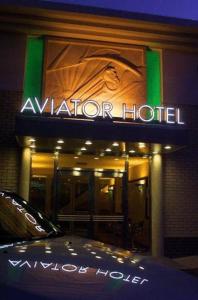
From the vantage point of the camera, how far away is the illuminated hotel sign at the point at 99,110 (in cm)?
1144

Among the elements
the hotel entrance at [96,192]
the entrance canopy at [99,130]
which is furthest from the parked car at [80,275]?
the hotel entrance at [96,192]

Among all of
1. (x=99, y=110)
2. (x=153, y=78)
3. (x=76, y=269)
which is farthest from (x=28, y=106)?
(x=76, y=269)

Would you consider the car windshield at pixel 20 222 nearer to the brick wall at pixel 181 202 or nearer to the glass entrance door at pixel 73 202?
the glass entrance door at pixel 73 202

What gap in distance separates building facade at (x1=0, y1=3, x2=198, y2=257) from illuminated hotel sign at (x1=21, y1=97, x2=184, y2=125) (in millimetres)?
36

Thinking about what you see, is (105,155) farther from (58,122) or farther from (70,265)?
(70,265)

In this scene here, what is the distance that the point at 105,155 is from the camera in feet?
41.8

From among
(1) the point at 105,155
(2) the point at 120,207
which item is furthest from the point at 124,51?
(2) the point at 120,207

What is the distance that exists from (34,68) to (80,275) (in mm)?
10893

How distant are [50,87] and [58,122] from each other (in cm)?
251

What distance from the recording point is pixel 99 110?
1193 centimetres

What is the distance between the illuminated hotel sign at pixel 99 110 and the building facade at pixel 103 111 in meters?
0.04

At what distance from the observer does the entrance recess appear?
1232 cm

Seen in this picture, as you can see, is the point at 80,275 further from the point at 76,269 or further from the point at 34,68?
the point at 34,68

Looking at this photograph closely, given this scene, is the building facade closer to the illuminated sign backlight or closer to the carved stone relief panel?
the carved stone relief panel
